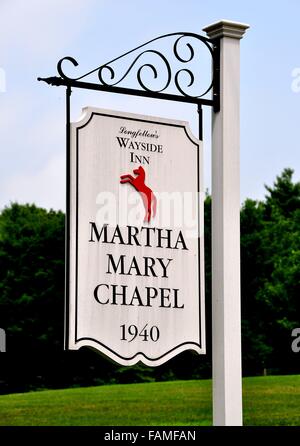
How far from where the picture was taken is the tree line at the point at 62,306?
36.2 m

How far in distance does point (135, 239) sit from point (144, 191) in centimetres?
33

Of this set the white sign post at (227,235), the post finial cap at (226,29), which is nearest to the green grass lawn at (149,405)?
the white sign post at (227,235)

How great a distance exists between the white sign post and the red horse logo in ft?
2.24

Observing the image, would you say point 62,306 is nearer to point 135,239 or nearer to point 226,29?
point 226,29

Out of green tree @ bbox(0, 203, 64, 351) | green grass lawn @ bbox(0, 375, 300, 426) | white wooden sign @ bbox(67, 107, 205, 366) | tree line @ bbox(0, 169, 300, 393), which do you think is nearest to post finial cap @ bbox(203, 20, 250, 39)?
white wooden sign @ bbox(67, 107, 205, 366)

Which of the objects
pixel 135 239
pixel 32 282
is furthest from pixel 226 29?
pixel 32 282

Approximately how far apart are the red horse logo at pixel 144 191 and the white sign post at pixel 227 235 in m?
Result: 0.68

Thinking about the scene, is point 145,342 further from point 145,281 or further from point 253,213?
point 253,213

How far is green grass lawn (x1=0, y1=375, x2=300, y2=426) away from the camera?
700 inches

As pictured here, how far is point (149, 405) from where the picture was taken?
19.9 meters

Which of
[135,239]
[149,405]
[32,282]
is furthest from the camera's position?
[32,282]

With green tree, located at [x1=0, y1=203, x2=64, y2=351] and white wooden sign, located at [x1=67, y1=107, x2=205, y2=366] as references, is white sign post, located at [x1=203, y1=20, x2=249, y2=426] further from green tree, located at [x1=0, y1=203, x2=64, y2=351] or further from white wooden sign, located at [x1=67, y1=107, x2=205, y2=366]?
green tree, located at [x1=0, y1=203, x2=64, y2=351]

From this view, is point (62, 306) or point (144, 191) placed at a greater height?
point (144, 191)
